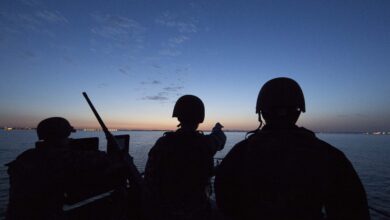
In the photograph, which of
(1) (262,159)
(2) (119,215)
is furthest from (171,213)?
(2) (119,215)

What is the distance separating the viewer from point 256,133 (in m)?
2.22

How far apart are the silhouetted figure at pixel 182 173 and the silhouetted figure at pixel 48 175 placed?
970mm

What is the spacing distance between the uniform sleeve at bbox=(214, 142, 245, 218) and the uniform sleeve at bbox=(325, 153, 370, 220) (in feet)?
2.62

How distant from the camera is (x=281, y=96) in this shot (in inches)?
90.9

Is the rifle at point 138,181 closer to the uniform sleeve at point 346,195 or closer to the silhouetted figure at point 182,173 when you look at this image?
the silhouetted figure at point 182,173

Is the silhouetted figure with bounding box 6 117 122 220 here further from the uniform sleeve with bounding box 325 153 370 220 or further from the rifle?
the uniform sleeve with bounding box 325 153 370 220

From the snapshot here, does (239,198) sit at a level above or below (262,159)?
below

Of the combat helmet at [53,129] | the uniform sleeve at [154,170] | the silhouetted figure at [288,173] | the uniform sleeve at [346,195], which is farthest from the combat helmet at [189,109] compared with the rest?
the uniform sleeve at [346,195]

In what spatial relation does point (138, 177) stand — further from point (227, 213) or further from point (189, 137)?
point (227, 213)

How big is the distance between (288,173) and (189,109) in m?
1.86

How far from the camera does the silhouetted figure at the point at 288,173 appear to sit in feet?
6.07

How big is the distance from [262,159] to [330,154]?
1.82ft

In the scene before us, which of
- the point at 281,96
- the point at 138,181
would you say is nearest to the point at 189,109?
the point at 138,181

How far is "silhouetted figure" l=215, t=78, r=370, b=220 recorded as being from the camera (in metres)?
1.85
